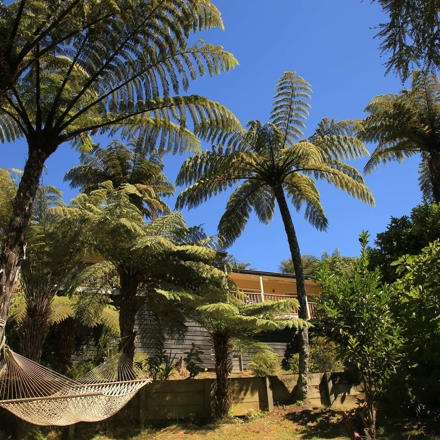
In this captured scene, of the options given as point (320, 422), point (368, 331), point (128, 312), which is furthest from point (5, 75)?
point (320, 422)

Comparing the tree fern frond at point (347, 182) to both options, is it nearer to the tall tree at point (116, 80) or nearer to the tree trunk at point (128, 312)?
the tall tree at point (116, 80)

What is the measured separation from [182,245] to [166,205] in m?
8.40

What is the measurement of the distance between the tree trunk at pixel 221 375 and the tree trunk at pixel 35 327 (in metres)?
3.28

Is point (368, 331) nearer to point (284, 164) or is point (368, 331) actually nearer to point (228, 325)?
point (228, 325)

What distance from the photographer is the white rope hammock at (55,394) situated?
543 cm

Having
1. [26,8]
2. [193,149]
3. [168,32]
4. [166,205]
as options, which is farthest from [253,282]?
[26,8]

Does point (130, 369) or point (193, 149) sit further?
point (193, 149)

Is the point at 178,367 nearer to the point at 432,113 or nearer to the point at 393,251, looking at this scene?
the point at 393,251

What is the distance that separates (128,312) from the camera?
873 cm

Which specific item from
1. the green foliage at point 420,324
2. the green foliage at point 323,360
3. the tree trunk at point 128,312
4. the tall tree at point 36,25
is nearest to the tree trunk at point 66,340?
the tree trunk at point 128,312

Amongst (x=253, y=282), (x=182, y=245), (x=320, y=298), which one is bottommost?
(x=320, y=298)

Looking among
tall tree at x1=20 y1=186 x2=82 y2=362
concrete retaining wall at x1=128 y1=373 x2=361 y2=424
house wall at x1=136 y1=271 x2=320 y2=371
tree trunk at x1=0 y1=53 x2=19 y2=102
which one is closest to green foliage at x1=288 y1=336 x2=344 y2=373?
concrete retaining wall at x1=128 y1=373 x2=361 y2=424

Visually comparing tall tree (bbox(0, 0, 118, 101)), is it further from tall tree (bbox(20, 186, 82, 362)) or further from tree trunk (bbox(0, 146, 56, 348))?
tall tree (bbox(20, 186, 82, 362))

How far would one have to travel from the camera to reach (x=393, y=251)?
36.9ft
